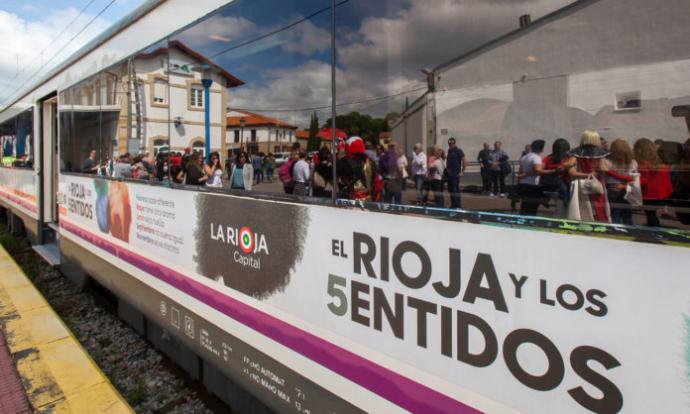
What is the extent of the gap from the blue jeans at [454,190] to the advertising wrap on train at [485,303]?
83 mm

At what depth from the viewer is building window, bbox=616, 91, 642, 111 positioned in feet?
4.67

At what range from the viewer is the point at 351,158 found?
2.23 m

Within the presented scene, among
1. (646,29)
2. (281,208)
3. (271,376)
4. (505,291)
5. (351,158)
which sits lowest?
(271,376)

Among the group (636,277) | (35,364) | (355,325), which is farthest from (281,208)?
(35,364)

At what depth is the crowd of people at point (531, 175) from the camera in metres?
1.39

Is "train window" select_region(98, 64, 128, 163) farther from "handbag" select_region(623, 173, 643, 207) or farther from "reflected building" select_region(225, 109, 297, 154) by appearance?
"handbag" select_region(623, 173, 643, 207)

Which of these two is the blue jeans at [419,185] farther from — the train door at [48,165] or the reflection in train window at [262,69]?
the train door at [48,165]

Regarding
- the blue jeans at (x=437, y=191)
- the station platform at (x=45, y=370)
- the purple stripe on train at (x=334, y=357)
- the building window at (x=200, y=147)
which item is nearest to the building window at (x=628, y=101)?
the blue jeans at (x=437, y=191)

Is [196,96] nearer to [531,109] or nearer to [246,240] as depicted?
[246,240]

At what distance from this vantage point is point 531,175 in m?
1.60

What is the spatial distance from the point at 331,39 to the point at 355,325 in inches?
49.7

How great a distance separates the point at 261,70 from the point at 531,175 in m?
1.66

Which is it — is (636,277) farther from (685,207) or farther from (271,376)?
(271,376)

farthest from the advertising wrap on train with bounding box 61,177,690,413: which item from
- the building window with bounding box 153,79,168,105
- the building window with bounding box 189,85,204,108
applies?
the building window with bounding box 153,79,168,105
